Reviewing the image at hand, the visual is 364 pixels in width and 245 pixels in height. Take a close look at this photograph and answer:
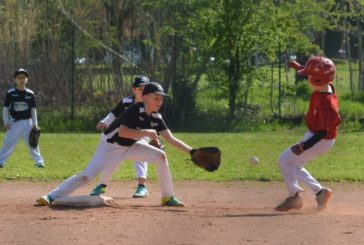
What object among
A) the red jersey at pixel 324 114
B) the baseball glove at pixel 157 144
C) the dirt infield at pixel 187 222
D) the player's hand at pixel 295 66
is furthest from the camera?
the baseball glove at pixel 157 144

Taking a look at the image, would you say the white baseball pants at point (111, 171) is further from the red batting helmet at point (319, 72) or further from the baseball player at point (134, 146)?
the red batting helmet at point (319, 72)

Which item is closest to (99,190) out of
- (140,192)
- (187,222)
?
(140,192)

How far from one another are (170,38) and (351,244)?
16028mm

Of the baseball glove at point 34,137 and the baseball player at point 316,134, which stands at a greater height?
the baseball player at point 316,134

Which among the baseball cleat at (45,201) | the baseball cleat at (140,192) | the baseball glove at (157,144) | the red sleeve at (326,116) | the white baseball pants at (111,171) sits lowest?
the baseball cleat at (140,192)

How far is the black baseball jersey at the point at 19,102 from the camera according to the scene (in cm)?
1477

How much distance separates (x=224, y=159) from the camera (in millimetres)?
15812

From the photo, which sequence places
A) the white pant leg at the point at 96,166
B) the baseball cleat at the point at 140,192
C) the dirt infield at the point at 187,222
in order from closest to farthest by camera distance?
the dirt infield at the point at 187,222 < the white pant leg at the point at 96,166 < the baseball cleat at the point at 140,192

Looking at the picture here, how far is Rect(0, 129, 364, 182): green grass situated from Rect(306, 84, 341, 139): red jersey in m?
3.96

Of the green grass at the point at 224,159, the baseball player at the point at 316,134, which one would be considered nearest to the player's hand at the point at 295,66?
the baseball player at the point at 316,134

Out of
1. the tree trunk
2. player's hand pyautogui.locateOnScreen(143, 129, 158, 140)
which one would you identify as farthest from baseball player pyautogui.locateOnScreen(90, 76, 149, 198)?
the tree trunk

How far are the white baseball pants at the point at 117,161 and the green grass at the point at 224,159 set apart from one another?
3328 mm

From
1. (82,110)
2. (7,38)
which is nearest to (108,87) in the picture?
(82,110)

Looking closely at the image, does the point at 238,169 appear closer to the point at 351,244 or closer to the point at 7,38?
the point at 351,244
